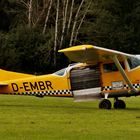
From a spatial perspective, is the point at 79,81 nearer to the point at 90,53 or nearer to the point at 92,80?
the point at 92,80

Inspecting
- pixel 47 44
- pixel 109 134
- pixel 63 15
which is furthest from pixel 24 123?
pixel 63 15

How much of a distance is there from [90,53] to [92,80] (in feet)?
5.03

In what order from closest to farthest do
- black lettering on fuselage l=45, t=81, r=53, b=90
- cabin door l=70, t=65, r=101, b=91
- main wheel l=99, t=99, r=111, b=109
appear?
main wheel l=99, t=99, r=111, b=109
cabin door l=70, t=65, r=101, b=91
black lettering on fuselage l=45, t=81, r=53, b=90

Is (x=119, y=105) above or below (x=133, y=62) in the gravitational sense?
below

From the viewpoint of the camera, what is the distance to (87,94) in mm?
23375

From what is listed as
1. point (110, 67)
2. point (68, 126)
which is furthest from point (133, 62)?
point (68, 126)

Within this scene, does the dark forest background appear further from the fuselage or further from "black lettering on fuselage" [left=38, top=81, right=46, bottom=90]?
"black lettering on fuselage" [left=38, top=81, right=46, bottom=90]

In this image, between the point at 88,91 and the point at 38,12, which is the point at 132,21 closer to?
the point at 38,12

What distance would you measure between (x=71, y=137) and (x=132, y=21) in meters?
52.1

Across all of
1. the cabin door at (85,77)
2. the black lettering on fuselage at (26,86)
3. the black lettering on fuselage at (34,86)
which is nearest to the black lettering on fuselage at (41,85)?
the black lettering on fuselage at (34,86)

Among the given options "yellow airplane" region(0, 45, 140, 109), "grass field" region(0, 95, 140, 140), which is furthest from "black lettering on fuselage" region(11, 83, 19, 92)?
"grass field" region(0, 95, 140, 140)

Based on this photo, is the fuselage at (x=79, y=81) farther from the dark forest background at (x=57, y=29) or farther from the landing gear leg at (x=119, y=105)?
the dark forest background at (x=57, y=29)

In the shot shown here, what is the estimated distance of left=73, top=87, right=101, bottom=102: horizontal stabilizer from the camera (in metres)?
23.2

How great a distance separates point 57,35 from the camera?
203 ft
